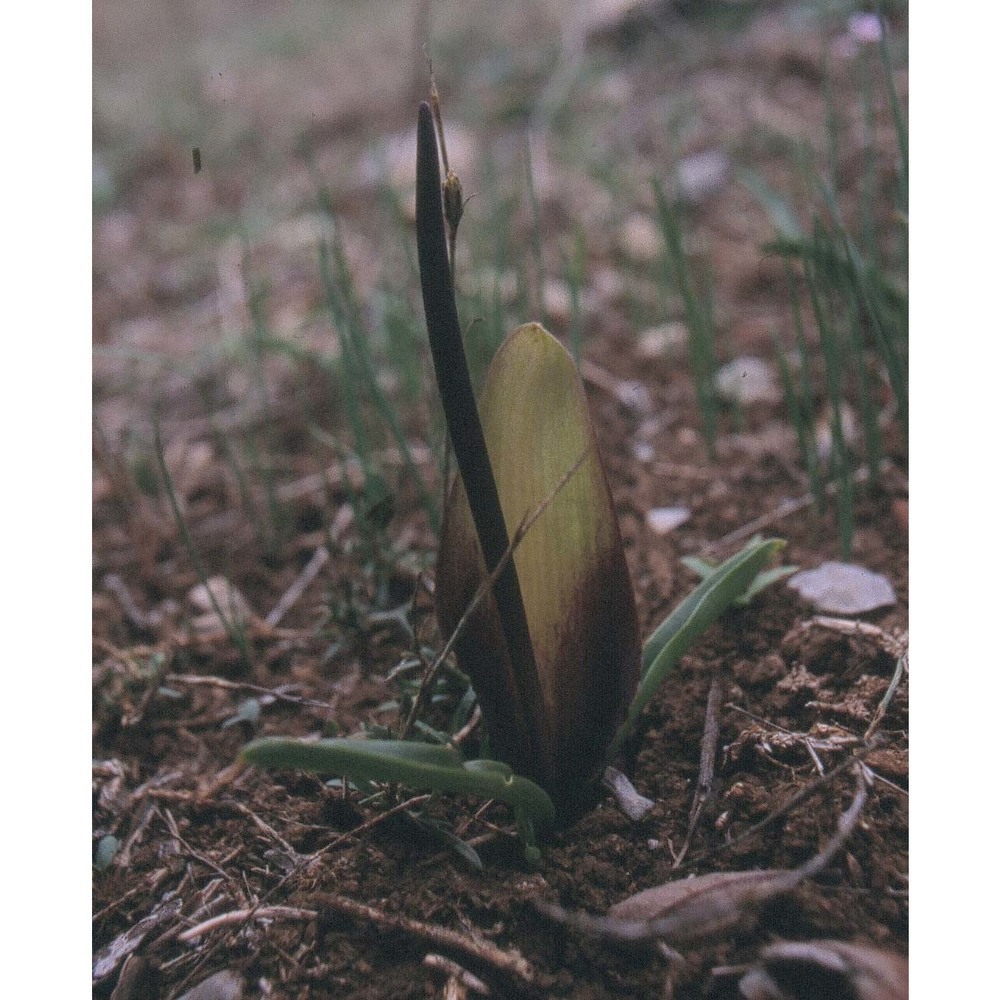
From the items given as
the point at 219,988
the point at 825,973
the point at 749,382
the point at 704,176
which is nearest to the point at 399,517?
the point at 749,382

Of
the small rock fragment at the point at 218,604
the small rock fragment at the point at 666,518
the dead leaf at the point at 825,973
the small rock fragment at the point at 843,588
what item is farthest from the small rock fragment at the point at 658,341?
the dead leaf at the point at 825,973

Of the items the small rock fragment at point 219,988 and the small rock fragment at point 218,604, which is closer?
the small rock fragment at point 219,988

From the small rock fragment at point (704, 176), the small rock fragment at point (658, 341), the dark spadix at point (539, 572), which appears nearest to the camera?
the dark spadix at point (539, 572)

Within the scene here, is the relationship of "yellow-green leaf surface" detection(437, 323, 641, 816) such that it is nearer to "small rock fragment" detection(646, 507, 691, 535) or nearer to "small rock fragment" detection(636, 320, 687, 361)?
"small rock fragment" detection(646, 507, 691, 535)

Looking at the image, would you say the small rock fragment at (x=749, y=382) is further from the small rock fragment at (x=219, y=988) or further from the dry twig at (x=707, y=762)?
the small rock fragment at (x=219, y=988)

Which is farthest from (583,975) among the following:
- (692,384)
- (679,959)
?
(692,384)

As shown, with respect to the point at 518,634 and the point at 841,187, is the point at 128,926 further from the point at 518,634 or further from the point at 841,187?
the point at 841,187

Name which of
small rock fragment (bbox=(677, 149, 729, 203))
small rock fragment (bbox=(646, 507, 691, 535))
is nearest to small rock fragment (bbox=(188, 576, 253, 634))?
small rock fragment (bbox=(646, 507, 691, 535))

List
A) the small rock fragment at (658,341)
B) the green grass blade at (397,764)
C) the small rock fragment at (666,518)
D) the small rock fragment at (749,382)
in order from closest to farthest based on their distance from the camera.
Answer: the green grass blade at (397,764) < the small rock fragment at (666,518) < the small rock fragment at (749,382) < the small rock fragment at (658,341)
